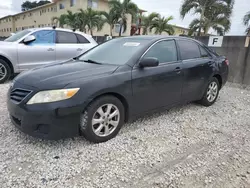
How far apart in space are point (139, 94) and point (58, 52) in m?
4.21

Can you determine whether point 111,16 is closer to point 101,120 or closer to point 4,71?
point 4,71

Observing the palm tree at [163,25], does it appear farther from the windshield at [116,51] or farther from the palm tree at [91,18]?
the windshield at [116,51]

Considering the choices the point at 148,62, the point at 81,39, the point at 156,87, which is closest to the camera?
the point at 148,62

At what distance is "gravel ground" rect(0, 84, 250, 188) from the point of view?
2197mm

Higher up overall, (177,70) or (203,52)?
(203,52)

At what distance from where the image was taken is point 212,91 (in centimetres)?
458

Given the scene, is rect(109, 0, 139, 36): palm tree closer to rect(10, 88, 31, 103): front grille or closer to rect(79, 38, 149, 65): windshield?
rect(79, 38, 149, 65): windshield

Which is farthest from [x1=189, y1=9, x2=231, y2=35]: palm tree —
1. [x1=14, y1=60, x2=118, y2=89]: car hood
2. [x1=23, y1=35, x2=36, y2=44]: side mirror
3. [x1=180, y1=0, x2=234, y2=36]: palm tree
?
[x1=14, y1=60, x2=118, y2=89]: car hood

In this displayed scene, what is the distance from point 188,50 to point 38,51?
4.23 m

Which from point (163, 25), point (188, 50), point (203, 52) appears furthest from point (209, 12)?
point (188, 50)

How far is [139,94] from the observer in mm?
3100

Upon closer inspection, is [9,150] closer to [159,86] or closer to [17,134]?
[17,134]

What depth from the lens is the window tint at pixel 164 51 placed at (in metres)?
3.37

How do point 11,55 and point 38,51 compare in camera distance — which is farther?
point 38,51
